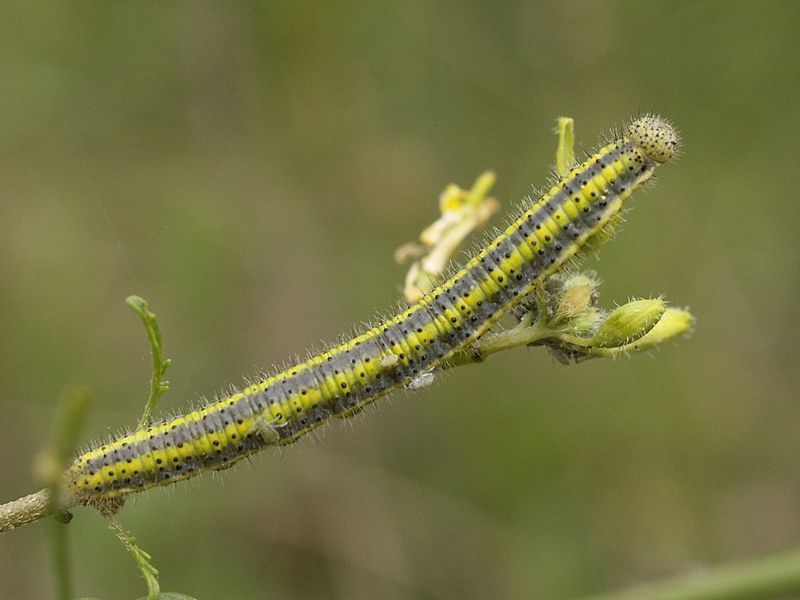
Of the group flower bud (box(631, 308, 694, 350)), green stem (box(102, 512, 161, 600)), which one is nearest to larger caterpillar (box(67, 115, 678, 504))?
green stem (box(102, 512, 161, 600))

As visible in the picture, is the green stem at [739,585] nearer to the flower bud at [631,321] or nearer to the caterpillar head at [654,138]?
the flower bud at [631,321]

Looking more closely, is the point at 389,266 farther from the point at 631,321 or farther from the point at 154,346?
the point at 154,346

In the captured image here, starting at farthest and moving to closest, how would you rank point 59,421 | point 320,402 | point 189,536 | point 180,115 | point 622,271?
point 180,115
point 622,271
point 189,536
point 320,402
point 59,421

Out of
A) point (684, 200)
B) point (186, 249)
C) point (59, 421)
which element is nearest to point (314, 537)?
point (186, 249)

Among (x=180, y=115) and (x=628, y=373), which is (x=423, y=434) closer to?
(x=628, y=373)

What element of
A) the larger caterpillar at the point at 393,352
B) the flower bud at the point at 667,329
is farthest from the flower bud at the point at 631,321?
the larger caterpillar at the point at 393,352
